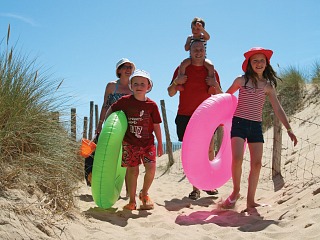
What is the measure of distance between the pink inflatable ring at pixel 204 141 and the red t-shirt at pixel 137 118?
17.7 inches

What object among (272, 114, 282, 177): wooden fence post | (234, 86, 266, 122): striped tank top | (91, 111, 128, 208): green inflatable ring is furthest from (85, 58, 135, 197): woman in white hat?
(272, 114, 282, 177): wooden fence post

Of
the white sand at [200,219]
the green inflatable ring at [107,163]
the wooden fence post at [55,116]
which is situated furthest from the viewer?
the wooden fence post at [55,116]

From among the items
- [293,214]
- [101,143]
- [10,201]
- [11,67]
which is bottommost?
[293,214]

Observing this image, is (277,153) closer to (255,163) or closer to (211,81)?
(211,81)

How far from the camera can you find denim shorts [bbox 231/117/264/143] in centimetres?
446

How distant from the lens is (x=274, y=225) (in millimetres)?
3703

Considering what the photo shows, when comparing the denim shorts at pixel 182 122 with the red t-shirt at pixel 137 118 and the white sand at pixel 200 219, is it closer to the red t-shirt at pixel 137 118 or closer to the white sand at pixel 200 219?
the red t-shirt at pixel 137 118

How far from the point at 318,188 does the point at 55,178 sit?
271 centimetres

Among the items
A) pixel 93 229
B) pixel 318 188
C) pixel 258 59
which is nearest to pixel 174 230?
pixel 93 229

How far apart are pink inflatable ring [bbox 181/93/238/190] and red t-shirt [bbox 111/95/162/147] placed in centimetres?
45

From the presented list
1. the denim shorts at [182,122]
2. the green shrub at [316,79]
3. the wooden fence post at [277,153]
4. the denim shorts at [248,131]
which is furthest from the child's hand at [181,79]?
the green shrub at [316,79]

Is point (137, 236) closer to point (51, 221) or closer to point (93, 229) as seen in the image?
point (93, 229)

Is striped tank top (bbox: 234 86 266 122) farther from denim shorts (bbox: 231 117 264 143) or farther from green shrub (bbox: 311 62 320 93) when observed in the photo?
green shrub (bbox: 311 62 320 93)

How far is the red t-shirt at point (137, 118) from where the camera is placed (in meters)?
4.50
